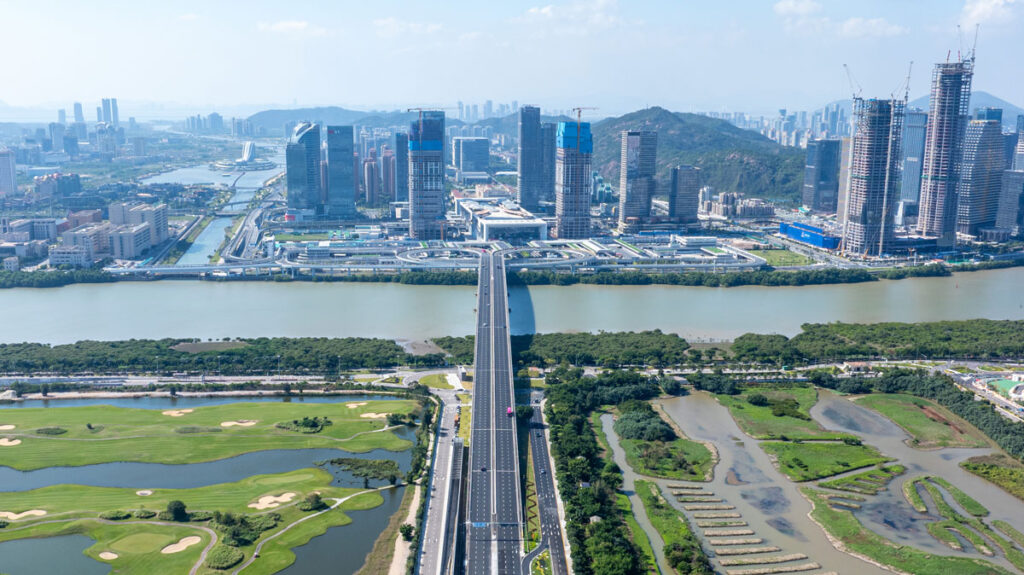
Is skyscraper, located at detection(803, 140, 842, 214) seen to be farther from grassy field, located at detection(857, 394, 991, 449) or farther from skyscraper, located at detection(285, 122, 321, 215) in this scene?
grassy field, located at detection(857, 394, 991, 449)

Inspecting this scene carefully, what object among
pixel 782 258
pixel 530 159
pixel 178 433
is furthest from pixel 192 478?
pixel 530 159

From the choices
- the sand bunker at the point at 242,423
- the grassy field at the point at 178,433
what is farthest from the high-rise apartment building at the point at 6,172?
the sand bunker at the point at 242,423

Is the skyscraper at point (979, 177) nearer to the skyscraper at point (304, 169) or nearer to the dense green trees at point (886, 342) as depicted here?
the dense green trees at point (886, 342)

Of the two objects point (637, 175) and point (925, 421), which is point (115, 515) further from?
point (637, 175)

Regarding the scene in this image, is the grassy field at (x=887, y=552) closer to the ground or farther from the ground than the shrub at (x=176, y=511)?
closer to the ground

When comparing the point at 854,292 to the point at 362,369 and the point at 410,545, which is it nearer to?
the point at 362,369

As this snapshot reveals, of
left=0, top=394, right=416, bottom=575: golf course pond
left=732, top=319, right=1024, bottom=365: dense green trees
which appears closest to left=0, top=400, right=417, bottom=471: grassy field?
left=0, top=394, right=416, bottom=575: golf course pond

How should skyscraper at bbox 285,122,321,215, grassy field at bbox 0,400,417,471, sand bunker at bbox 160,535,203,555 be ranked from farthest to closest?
skyscraper at bbox 285,122,321,215, grassy field at bbox 0,400,417,471, sand bunker at bbox 160,535,203,555
